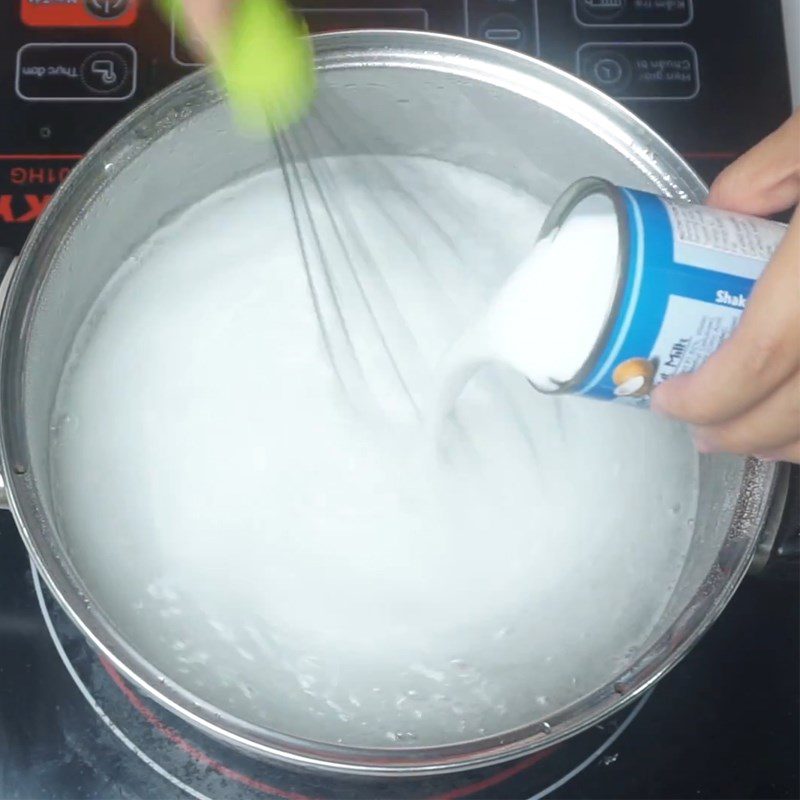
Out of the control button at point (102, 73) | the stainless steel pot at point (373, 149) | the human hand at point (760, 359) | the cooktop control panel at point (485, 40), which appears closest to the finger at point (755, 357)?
the human hand at point (760, 359)

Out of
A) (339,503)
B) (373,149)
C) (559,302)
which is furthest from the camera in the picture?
(373,149)

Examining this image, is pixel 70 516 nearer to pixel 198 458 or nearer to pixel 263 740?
pixel 198 458

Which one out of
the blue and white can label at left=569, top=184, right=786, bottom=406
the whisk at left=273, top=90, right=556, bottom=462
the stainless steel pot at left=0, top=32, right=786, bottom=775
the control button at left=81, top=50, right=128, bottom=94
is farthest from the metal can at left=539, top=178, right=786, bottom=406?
the control button at left=81, top=50, right=128, bottom=94

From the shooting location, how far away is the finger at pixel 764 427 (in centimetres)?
56

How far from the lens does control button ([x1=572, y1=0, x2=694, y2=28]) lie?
85cm

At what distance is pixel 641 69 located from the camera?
2.79 ft

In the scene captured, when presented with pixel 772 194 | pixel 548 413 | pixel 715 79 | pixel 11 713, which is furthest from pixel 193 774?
pixel 715 79

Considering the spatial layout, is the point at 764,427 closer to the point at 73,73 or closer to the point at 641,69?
the point at 641,69

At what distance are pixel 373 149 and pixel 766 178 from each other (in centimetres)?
35

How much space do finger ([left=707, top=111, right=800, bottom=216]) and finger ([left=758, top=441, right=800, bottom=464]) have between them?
0.17m

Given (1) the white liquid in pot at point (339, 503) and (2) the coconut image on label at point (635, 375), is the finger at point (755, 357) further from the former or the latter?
(1) the white liquid in pot at point (339, 503)

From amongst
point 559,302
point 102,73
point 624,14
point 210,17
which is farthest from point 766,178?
point 102,73

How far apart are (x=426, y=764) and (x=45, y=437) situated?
37 centimetres

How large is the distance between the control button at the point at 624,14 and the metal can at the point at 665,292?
329 millimetres
